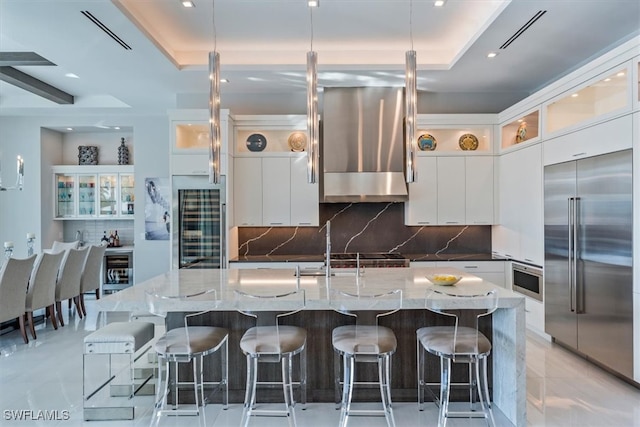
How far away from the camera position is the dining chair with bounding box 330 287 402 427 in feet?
8.24

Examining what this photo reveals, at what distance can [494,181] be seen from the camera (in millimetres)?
5418

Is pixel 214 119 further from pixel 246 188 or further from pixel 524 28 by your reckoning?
pixel 524 28

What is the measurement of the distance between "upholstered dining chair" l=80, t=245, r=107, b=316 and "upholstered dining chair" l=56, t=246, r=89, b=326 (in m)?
0.10

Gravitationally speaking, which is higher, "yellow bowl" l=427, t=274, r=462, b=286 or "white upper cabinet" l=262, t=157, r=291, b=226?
"white upper cabinet" l=262, t=157, r=291, b=226

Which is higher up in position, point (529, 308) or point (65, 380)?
point (529, 308)

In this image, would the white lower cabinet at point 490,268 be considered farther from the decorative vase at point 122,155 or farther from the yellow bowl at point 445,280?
the decorative vase at point 122,155

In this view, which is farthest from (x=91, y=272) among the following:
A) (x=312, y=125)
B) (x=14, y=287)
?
(x=312, y=125)

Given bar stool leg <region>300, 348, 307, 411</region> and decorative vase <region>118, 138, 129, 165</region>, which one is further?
decorative vase <region>118, 138, 129, 165</region>

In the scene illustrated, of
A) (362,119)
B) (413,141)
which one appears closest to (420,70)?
(362,119)

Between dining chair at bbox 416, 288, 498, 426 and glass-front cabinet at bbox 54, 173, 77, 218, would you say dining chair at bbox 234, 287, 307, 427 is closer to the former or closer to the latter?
dining chair at bbox 416, 288, 498, 426

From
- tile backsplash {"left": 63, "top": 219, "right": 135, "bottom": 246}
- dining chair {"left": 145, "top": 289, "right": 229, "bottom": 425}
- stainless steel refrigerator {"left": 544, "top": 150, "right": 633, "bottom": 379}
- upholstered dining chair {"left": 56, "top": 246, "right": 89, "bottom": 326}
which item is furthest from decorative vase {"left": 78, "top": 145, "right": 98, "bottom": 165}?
stainless steel refrigerator {"left": 544, "top": 150, "right": 633, "bottom": 379}

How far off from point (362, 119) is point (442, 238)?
202 cm

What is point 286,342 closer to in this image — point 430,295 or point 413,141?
point 430,295

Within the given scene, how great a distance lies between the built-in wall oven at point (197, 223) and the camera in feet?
16.5
